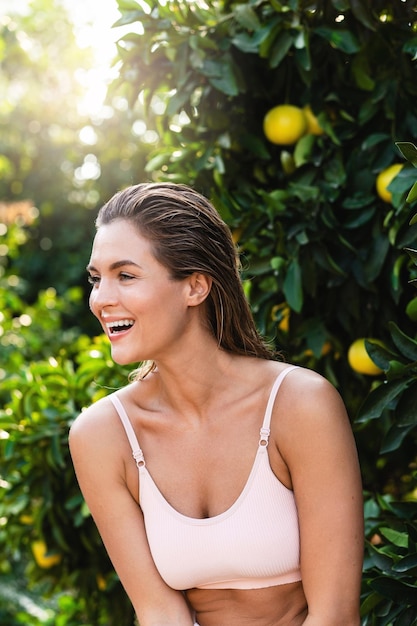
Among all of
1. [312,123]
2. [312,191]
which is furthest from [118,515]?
[312,123]

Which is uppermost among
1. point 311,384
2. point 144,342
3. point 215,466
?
point 144,342

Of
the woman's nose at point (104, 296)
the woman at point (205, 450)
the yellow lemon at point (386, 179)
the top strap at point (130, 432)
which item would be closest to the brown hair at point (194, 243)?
the woman at point (205, 450)

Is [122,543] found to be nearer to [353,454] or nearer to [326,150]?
[353,454]

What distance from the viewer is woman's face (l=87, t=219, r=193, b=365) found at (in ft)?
6.58

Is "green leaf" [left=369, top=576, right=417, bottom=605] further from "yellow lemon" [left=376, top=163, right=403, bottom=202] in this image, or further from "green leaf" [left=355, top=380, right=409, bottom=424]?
"yellow lemon" [left=376, top=163, right=403, bottom=202]

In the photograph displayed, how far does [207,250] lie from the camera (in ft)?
6.94

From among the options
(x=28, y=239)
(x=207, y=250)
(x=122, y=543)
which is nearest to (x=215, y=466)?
(x=122, y=543)

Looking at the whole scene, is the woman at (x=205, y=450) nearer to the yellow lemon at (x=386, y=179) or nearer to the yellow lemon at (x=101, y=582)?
the yellow lemon at (x=386, y=179)

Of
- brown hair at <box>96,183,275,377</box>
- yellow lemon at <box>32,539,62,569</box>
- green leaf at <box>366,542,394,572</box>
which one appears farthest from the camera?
yellow lemon at <box>32,539,62,569</box>

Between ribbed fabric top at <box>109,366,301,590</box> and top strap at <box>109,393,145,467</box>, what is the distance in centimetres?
15

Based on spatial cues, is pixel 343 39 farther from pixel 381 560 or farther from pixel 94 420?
pixel 381 560

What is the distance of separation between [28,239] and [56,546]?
4.92m

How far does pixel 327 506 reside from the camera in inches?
77.4

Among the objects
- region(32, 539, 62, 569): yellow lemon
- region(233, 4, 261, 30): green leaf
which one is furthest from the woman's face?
region(32, 539, 62, 569): yellow lemon
